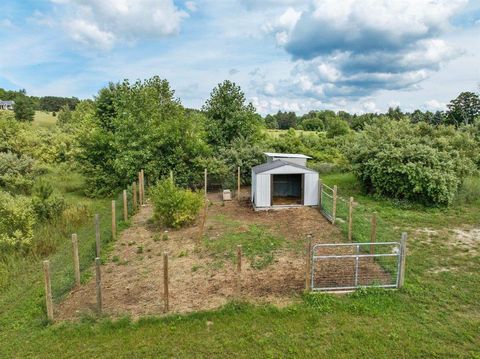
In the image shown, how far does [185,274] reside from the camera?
791 cm

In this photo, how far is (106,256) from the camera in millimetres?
9195

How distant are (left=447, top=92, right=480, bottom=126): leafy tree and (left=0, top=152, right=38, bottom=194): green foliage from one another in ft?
168

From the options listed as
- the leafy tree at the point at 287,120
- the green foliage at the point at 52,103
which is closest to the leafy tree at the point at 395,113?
the leafy tree at the point at 287,120

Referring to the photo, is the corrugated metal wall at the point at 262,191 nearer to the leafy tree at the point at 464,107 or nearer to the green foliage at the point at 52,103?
the leafy tree at the point at 464,107

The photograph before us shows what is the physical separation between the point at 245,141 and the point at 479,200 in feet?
40.3

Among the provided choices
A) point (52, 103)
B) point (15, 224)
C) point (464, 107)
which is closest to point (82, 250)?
point (15, 224)

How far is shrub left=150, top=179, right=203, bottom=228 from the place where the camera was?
11.3 m

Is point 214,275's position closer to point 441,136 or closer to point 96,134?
point 96,134

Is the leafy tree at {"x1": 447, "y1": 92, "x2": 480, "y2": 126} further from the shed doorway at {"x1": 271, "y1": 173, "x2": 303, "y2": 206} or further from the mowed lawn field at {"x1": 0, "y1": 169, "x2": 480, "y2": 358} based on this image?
the mowed lawn field at {"x1": 0, "y1": 169, "x2": 480, "y2": 358}

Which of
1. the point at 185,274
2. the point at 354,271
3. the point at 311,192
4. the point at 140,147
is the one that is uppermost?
the point at 140,147

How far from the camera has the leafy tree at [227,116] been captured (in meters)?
21.4

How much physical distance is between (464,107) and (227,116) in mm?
43930

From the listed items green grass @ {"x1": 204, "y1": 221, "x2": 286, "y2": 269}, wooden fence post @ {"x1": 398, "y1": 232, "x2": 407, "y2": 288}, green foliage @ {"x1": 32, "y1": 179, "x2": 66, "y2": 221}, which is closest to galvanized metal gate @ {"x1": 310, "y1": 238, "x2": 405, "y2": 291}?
wooden fence post @ {"x1": 398, "y1": 232, "x2": 407, "y2": 288}

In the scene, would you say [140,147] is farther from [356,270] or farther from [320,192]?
[356,270]
